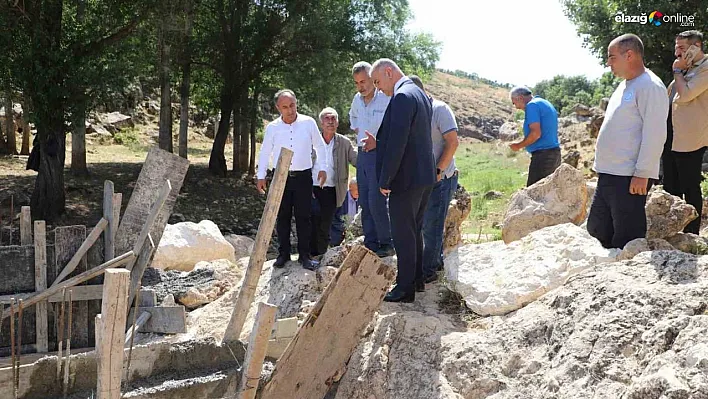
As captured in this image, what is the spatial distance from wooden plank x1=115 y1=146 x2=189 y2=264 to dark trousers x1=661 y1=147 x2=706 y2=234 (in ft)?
13.5

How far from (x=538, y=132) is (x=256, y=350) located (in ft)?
13.0

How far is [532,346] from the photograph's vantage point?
164 inches

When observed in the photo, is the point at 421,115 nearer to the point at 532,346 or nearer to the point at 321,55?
the point at 532,346

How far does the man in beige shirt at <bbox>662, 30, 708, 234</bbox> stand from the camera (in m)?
5.35

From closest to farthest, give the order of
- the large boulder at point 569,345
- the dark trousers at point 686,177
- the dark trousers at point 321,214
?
1. the large boulder at point 569,345
2. the dark trousers at point 686,177
3. the dark trousers at point 321,214

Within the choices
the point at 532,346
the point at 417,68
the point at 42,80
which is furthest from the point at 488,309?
the point at 417,68

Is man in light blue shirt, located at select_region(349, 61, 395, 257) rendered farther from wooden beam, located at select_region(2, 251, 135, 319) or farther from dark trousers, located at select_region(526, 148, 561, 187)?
wooden beam, located at select_region(2, 251, 135, 319)

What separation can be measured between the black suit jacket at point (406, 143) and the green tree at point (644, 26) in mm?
10570

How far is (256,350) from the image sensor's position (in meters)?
3.88

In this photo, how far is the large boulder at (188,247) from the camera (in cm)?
816

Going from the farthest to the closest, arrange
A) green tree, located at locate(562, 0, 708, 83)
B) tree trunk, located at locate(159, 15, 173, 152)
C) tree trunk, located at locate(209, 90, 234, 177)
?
tree trunk, located at locate(209, 90, 234, 177) < tree trunk, located at locate(159, 15, 173, 152) < green tree, located at locate(562, 0, 708, 83)

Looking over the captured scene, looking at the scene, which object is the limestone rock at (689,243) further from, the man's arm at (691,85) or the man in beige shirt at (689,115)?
the man's arm at (691,85)

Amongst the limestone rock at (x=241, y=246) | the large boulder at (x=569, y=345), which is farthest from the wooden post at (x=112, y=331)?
the limestone rock at (x=241, y=246)

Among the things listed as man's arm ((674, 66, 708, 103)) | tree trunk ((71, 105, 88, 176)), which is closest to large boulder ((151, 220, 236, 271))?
man's arm ((674, 66, 708, 103))
